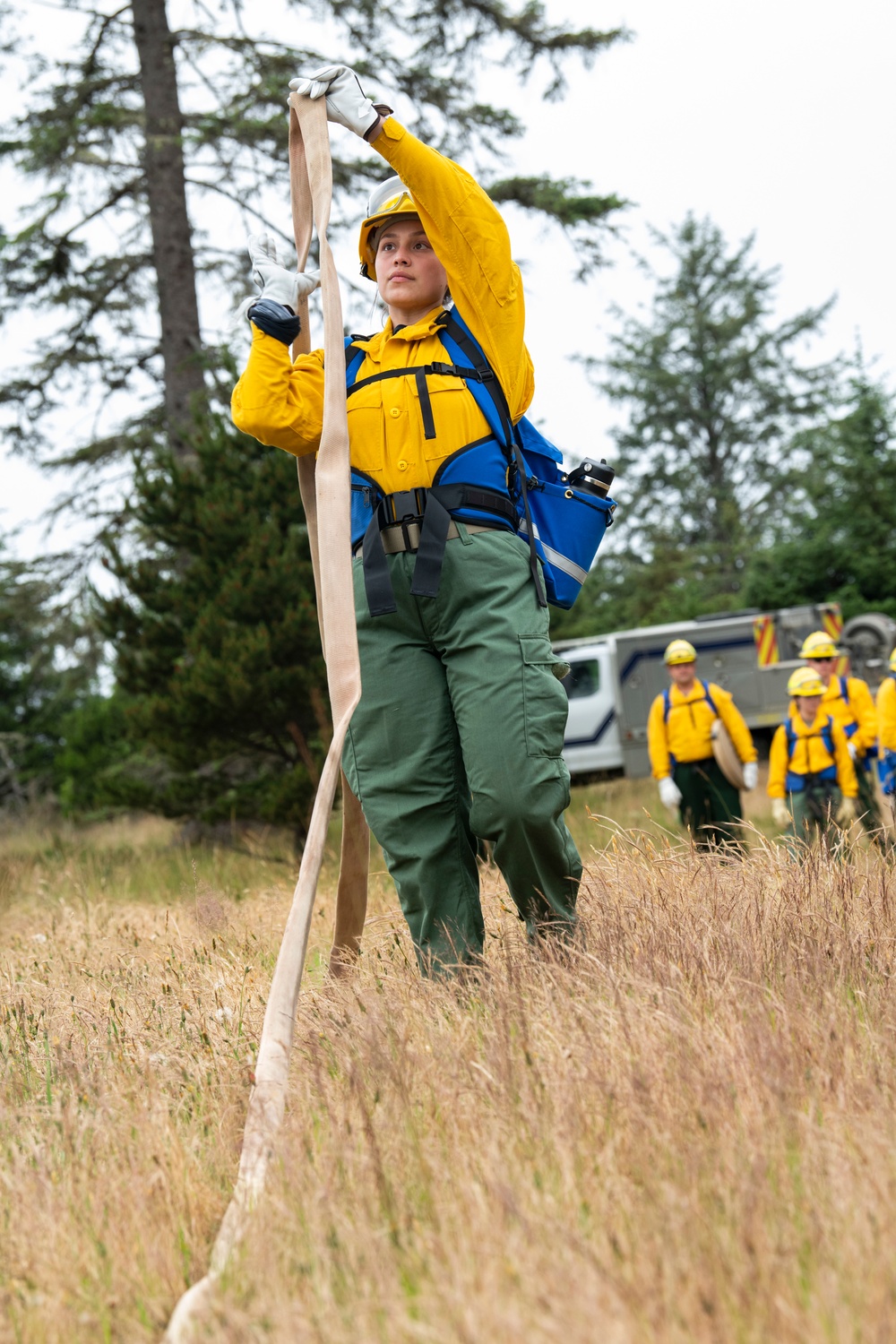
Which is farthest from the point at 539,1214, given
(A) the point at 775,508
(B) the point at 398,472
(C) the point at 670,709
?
(A) the point at 775,508

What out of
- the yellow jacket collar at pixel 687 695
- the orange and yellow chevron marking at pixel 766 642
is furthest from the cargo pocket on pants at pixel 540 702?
the orange and yellow chevron marking at pixel 766 642

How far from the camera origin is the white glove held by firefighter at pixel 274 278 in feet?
10.9

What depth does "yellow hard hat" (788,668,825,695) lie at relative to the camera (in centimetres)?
806

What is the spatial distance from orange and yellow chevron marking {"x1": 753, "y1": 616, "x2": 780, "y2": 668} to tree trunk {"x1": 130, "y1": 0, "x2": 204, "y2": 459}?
9.23 m

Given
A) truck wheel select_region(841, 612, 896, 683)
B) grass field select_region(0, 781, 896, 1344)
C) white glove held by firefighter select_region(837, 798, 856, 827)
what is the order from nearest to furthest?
grass field select_region(0, 781, 896, 1344) < white glove held by firefighter select_region(837, 798, 856, 827) < truck wheel select_region(841, 612, 896, 683)

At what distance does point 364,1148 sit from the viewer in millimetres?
2111

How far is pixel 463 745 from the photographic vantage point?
3209 millimetres

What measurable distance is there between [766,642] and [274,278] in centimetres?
1505

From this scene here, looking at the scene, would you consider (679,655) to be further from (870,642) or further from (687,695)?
(870,642)

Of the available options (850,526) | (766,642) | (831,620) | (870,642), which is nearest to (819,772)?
(766,642)

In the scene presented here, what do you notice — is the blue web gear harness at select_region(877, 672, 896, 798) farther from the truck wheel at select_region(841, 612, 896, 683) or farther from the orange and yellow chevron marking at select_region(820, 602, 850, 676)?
the truck wheel at select_region(841, 612, 896, 683)

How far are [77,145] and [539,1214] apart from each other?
472 inches

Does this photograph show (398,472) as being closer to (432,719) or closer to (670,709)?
(432,719)

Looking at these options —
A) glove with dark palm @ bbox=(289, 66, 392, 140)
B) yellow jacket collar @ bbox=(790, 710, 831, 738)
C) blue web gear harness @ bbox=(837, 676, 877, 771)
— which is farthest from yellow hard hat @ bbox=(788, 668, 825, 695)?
glove with dark palm @ bbox=(289, 66, 392, 140)
